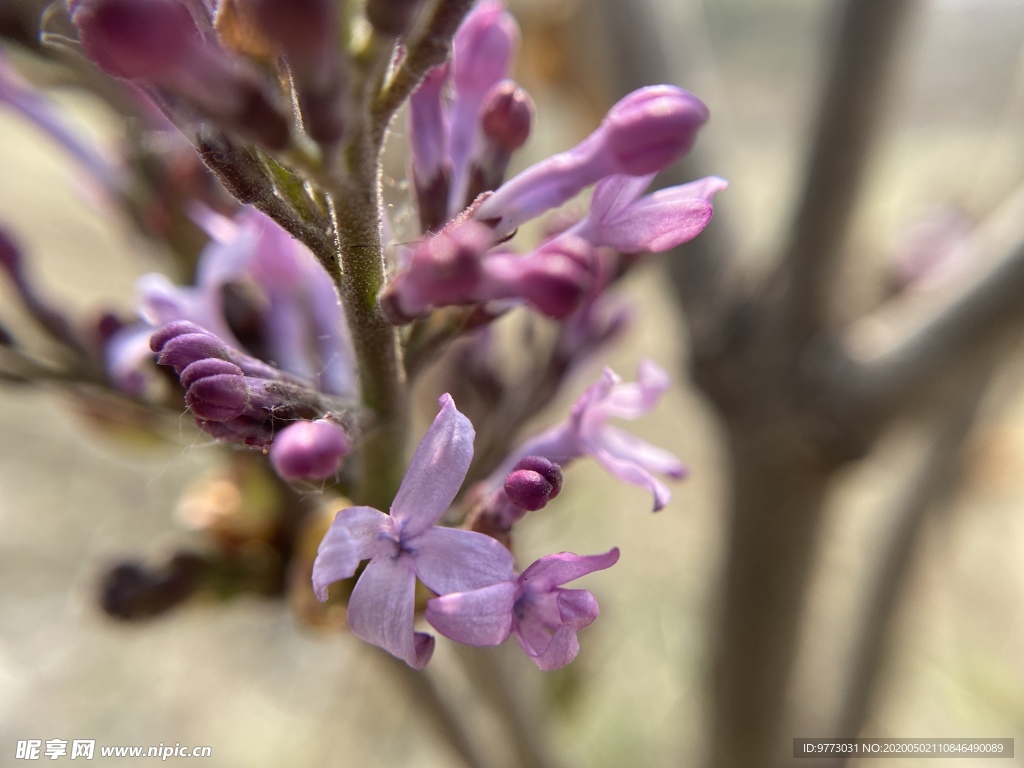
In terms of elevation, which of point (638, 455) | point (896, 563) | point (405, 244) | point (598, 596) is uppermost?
point (405, 244)

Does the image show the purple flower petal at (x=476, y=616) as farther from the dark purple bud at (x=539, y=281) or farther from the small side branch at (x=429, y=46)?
the small side branch at (x=429, y=46)

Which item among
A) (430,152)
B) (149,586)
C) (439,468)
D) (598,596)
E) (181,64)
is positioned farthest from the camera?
(598,596)

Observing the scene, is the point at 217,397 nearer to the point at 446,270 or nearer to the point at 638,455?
the point at 446,270

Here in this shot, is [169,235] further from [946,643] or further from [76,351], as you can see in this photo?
[946,643]

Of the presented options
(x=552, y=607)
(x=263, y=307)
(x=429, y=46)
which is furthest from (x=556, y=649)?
(x=263, y=307)

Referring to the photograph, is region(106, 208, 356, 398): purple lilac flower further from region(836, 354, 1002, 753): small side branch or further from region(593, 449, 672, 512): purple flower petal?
region(836, 354, 1002, 753): small side branch

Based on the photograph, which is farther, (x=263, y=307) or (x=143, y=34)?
(x=263, y=307)
